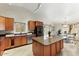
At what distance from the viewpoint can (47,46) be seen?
6.32 feet

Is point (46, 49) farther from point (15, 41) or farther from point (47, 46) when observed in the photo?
point (15, 41)

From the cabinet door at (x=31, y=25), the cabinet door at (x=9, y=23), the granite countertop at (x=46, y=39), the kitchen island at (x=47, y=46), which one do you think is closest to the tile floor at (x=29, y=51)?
the kitchen island at (x=47, y=46)

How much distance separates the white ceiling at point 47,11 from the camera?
1.96 metres

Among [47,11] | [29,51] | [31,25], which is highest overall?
[47,11]

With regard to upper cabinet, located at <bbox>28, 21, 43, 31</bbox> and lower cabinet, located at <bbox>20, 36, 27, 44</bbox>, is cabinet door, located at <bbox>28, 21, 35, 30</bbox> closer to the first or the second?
upper cabinet, located at <bbox>28, 21, 43, 31</bbox>

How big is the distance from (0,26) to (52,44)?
1.11 meters

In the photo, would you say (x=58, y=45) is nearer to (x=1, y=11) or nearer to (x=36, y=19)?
(x=36, y=19)

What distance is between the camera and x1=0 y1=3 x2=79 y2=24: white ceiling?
6.44ft

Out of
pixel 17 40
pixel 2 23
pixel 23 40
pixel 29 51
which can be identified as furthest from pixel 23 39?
pixel 2 23

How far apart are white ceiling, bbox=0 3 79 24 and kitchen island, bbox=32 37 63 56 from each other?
0.38m

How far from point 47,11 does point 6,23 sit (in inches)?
35.5

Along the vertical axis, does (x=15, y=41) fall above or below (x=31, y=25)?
below

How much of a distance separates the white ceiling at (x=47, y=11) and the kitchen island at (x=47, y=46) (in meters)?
0.38

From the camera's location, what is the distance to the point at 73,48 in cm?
200
